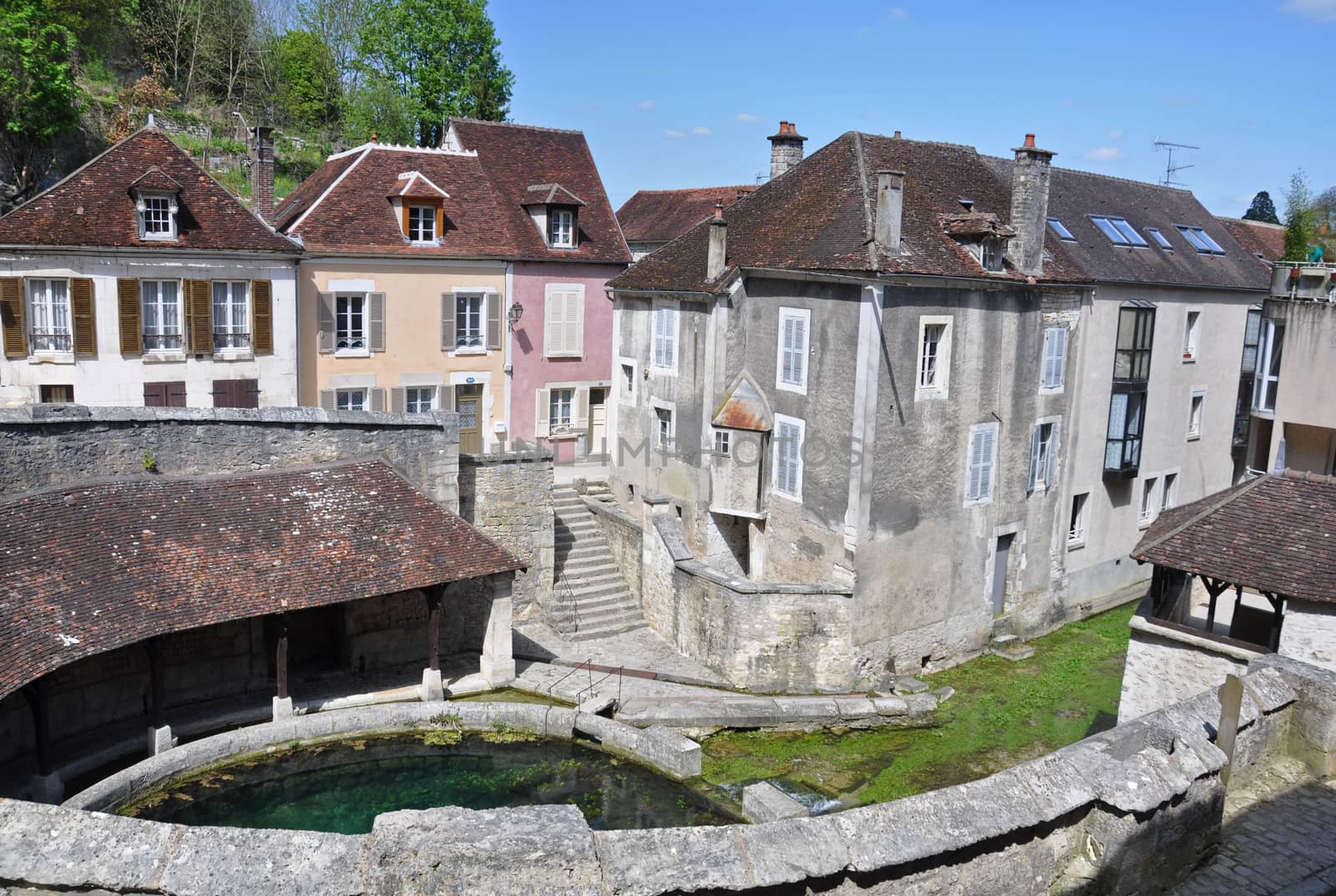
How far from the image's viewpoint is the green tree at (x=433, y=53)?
3747 centimetres

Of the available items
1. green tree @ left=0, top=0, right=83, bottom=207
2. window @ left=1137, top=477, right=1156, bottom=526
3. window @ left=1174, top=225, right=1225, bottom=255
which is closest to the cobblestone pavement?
window @ left=1137, top=477, right=1156, bottom=526

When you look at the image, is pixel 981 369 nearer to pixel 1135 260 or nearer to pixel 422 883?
pixel 1135 260

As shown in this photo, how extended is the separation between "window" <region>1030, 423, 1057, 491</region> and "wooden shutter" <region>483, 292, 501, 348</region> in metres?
12.2

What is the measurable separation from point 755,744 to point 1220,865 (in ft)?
32.1

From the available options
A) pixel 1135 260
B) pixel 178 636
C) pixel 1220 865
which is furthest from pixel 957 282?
pixel 178 636

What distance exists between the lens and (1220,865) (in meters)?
6.50

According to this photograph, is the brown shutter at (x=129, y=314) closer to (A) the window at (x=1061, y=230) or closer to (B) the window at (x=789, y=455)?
(B) the window at (x=789, y=455)

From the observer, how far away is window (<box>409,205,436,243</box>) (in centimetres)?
2264

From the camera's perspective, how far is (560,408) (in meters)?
25.3

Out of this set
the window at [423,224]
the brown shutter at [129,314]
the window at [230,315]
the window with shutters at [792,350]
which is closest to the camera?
the window with shutters at [792,350]

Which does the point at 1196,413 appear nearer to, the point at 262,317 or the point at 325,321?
the point at 325,321

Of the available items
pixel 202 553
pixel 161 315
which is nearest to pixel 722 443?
pixel 202 553

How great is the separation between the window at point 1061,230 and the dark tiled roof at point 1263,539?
8.19 meters

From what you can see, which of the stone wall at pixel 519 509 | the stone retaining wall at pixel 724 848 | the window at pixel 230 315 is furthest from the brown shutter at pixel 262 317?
the stone retaining wall at pixel 724 848
